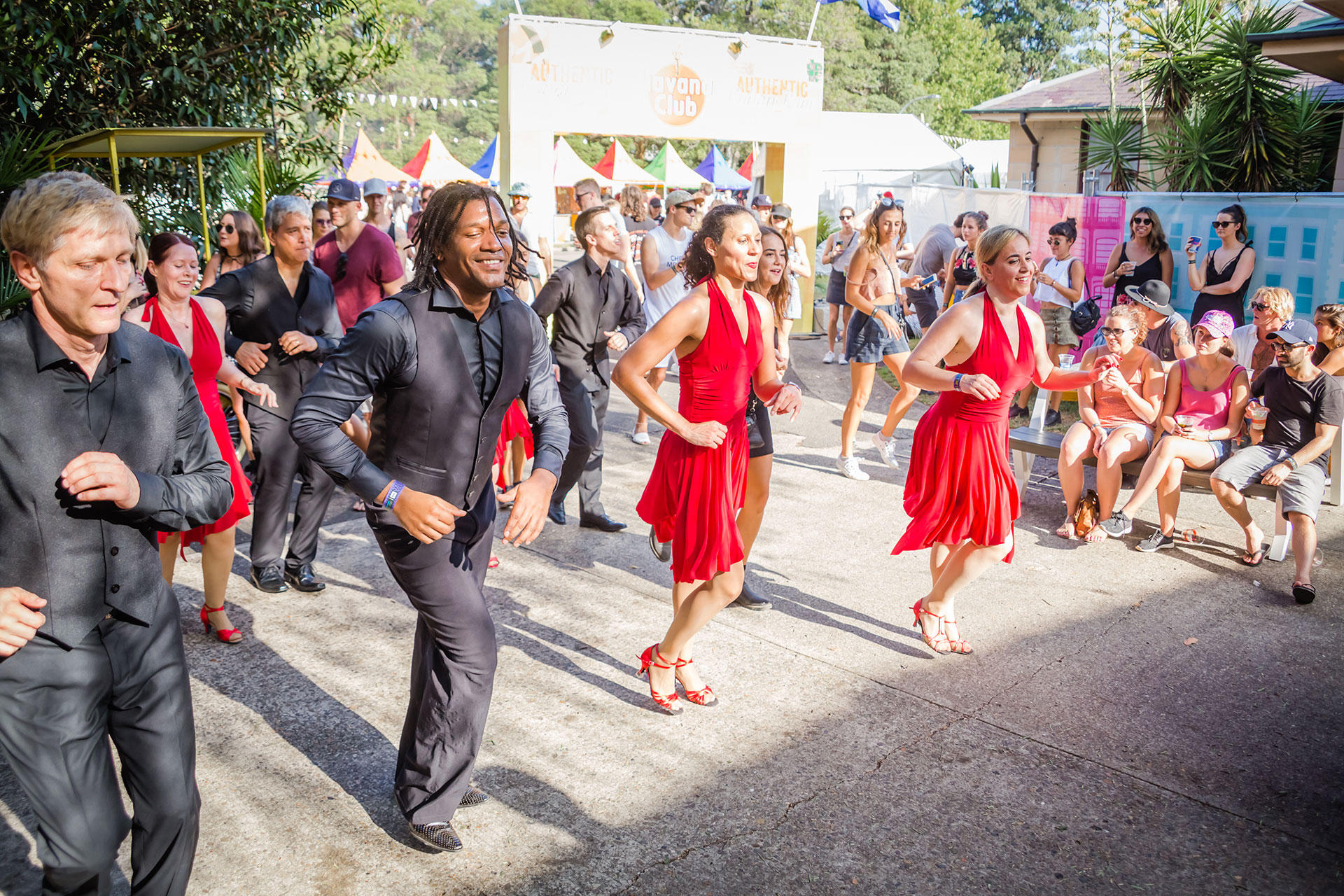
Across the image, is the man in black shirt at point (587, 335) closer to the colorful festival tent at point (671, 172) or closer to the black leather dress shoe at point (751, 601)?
the black leather dress shoe at point (751, 601)

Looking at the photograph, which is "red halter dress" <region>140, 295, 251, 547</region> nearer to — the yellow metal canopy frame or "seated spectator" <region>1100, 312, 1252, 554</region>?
the yellow metal canopy frame

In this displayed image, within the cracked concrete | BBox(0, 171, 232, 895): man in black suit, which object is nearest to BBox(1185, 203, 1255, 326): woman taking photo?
the cracked concrete

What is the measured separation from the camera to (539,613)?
5160mm

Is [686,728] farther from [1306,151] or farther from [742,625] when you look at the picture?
[1306,151]

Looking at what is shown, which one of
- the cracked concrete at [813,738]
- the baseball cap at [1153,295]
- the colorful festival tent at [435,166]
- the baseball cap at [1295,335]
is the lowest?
the cracked concrete at [813,738]

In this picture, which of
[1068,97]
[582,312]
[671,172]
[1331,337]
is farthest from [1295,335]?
[671,172]

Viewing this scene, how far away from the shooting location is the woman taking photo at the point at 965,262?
883cm

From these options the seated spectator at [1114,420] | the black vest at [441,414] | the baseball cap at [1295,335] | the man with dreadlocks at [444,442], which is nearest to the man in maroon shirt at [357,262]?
the man with dreadlocks at [444,442]

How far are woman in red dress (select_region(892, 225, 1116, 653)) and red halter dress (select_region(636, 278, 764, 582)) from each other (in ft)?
2.64

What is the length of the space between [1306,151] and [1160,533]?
837cm

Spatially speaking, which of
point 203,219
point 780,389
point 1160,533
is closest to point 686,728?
point 780,389

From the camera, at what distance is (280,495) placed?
17.5 ft

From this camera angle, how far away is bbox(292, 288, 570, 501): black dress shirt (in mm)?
2773

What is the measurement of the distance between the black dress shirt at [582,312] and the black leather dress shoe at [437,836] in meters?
3.67
